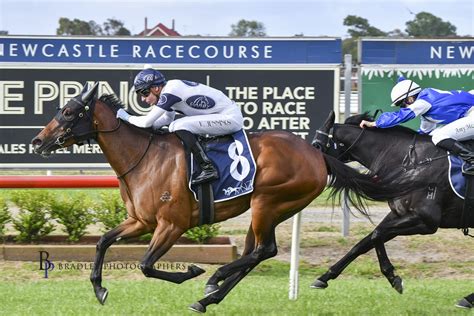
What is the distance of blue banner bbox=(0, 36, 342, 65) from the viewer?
11.7 meters

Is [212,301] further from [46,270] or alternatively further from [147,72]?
[46,270]

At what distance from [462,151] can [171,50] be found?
15.5 feet

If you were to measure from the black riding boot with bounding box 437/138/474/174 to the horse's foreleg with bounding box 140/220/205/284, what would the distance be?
2.39 metres

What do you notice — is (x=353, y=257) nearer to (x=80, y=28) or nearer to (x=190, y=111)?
(x=190, y=111)

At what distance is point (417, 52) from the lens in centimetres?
1184

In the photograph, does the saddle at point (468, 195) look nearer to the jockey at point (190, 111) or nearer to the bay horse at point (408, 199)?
the bay horse at point (408, 199)

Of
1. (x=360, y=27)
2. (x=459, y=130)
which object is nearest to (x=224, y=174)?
(x=459, y=130)

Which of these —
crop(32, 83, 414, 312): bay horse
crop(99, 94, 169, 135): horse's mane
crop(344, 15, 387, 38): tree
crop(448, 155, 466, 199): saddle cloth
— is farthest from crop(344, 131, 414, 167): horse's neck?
crop(344, 15, 387, 38): tree

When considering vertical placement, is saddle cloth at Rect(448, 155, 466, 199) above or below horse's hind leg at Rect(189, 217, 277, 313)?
above

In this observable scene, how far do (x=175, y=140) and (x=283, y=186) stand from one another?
0.94 metres

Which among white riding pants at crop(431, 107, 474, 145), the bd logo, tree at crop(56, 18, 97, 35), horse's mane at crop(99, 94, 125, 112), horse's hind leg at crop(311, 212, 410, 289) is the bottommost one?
the bd logo

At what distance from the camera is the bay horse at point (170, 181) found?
750cm

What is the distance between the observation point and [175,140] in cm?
777

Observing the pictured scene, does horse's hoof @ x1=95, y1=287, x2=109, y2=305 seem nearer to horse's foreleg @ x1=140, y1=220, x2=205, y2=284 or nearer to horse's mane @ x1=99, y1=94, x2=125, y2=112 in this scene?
horse's foreleg @ x1=140, y1=220, x2=205, y2=284
